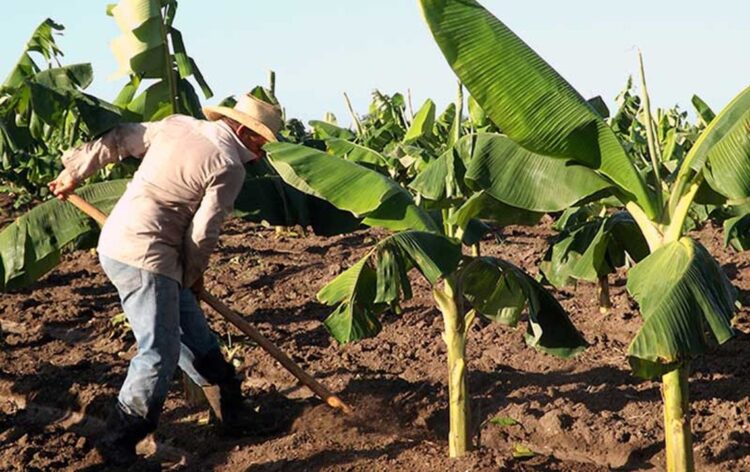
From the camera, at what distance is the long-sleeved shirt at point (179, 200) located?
5273mm

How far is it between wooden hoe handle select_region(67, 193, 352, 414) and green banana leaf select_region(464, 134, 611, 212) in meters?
1.85

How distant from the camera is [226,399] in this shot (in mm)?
6160

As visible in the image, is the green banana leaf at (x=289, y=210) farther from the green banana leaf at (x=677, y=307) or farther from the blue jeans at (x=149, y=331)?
the green banana leaf at (x=677, y=307)

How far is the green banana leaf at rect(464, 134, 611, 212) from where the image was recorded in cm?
458

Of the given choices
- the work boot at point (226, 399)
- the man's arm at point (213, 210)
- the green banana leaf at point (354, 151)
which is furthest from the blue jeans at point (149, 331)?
the green banana leaf at point (354, 151)

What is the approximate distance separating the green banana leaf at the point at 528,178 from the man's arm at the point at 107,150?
1.97 metres

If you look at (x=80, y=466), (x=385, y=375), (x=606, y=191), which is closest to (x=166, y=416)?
(x=80, y=466)

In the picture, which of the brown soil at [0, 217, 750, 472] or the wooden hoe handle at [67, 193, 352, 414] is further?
the wooden hoe handle at [67, 193, 352, 414]

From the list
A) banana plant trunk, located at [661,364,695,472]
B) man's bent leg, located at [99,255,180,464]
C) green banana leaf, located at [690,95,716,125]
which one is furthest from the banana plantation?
green banana leaf, located at [690,95,716,125]

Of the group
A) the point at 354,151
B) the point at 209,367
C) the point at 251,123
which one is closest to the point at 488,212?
the point at 251,123

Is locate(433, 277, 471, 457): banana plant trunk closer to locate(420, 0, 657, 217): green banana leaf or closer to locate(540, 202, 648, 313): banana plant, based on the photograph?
locate(540, 202, 648, 313): banana plant

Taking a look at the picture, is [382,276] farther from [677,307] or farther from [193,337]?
[193,337]

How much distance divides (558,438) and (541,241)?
616 centimetres

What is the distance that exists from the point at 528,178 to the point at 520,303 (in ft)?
3.20
